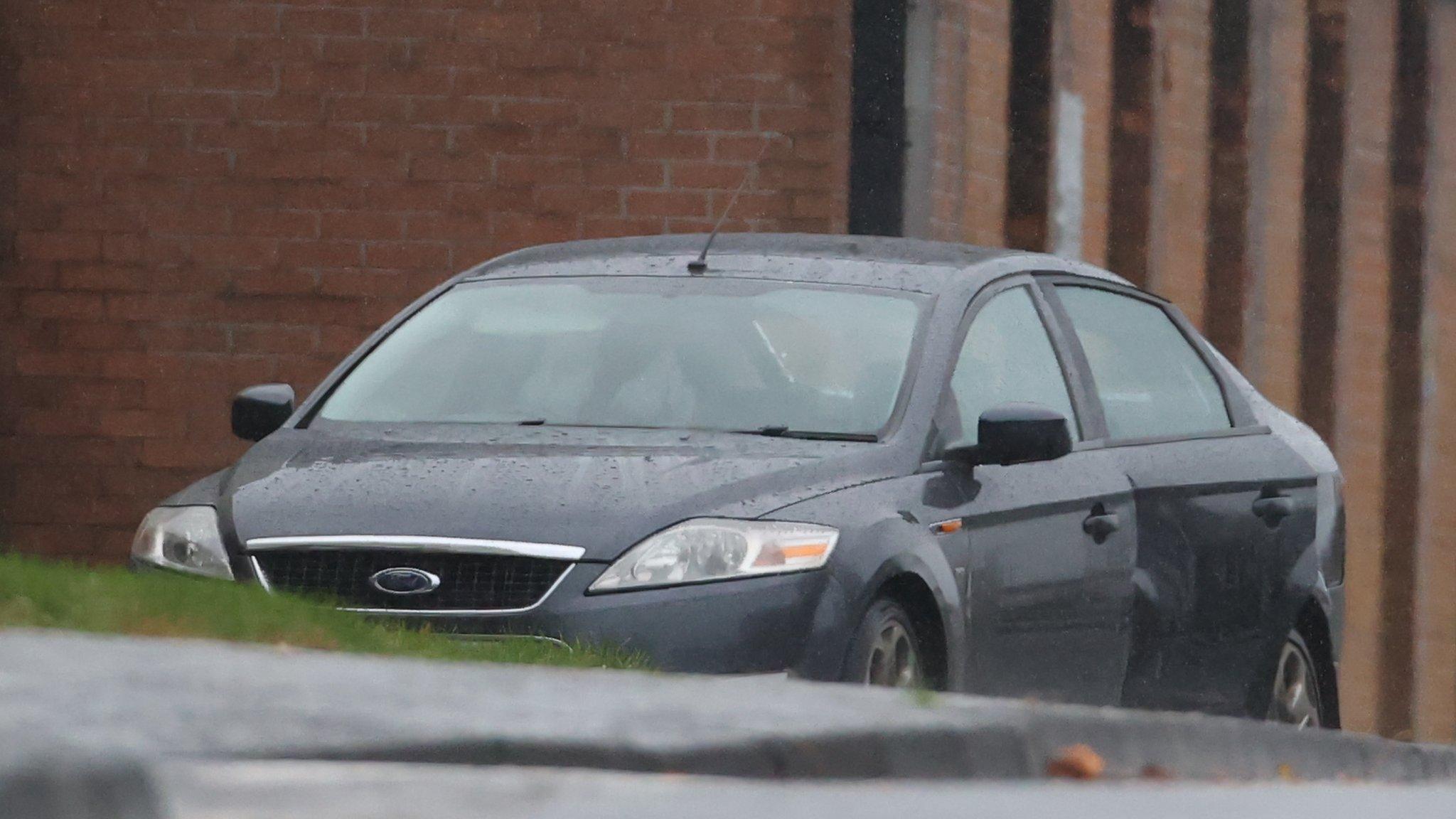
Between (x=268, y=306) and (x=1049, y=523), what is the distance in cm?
574

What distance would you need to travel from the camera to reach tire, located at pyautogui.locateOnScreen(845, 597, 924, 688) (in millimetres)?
6059

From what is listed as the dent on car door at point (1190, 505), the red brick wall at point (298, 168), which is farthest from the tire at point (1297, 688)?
the red brick wall at point (298, 168)

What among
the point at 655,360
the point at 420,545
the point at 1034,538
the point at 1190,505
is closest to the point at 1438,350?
the point at 1190,505

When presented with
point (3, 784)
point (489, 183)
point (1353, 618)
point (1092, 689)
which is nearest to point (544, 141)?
point (489, 183)

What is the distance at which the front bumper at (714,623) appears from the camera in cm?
595

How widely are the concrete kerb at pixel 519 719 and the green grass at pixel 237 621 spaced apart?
0.85 meters

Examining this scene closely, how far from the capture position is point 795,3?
39.5 ft

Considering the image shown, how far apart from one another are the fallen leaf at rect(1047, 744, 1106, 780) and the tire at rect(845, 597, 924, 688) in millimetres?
1441

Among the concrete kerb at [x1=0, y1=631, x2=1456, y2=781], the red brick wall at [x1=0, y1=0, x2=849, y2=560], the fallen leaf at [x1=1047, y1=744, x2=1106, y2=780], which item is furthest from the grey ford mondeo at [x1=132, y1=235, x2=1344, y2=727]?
the red brick wall at [x1=0, y1=0, x2=849, y2=560]

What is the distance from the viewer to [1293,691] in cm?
811

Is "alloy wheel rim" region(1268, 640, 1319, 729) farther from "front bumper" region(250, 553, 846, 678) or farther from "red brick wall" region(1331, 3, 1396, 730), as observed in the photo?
"red brick wall" region(1331, 3, 1396, 730)

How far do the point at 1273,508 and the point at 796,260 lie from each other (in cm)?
162

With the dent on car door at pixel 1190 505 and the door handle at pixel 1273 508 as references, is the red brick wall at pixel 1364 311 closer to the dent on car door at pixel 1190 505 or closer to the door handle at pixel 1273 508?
the dent on car door at pixel 1190 505

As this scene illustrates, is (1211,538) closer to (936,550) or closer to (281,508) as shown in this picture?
(936,550)
